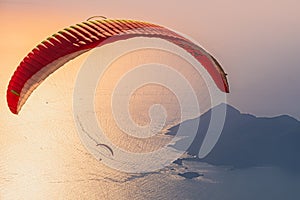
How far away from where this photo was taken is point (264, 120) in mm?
99188

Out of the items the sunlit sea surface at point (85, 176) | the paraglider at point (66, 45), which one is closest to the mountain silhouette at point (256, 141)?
the sunlit sea surface at point (85, 176)

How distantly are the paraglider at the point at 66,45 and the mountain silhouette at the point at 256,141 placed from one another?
7376cm

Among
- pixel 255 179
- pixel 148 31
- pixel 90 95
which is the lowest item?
pixel 255 179

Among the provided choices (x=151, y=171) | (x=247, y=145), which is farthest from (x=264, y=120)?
(x=151, y=171)

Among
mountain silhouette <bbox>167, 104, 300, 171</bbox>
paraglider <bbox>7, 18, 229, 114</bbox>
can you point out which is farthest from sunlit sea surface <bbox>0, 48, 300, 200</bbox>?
paraglider <bbox>7, 18, 229, 114</bbox>

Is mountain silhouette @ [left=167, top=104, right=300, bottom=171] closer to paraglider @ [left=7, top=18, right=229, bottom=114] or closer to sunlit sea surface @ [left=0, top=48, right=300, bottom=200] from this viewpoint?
sunlit sea surface @ [left=0, top=48, right=300, bottom=200]

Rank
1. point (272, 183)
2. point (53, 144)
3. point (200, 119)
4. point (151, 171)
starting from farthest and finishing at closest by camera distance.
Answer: point (200, 119) < point (53, 144) < point (272, 183) < point (151, 171)

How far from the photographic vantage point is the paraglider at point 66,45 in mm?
7891

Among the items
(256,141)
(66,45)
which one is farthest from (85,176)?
(256,141)

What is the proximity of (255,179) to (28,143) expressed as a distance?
131 feet

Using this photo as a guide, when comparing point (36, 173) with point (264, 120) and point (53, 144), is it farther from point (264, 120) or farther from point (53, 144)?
point (264, 120)

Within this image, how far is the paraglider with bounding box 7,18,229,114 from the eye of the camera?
789 cm

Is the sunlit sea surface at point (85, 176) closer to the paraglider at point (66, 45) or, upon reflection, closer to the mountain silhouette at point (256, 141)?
the mountain silhouette at point (256, 141)

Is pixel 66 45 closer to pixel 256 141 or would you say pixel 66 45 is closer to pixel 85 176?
pixel 85 176
